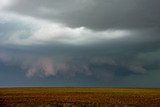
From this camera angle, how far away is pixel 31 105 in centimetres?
5119

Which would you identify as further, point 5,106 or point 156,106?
point 156,106

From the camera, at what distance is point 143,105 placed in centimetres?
5419

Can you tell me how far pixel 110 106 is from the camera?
51438 mm

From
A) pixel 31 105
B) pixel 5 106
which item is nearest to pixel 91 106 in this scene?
pixel 31 105

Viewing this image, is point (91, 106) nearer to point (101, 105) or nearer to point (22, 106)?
point (101, 105)

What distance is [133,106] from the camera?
2045 inches

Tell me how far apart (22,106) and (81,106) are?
9365 millimetres

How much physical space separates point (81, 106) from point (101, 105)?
3381mm

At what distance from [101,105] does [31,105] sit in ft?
37.1

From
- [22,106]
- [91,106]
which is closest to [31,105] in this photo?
[22,106]

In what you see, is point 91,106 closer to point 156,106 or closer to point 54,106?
point 54,106

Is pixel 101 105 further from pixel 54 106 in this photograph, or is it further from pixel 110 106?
pixel 54 106

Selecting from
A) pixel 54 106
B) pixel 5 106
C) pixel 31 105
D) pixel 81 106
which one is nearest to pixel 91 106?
pixel 81 106

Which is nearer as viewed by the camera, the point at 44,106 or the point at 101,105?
the point at 44,106
